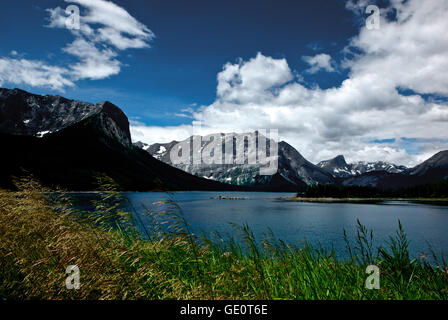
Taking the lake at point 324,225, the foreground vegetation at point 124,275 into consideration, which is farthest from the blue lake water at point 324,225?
the foreground vegetation at point 124,275

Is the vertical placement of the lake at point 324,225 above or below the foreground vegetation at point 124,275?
below

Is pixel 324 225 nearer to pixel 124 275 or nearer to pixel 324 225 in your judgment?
pixel 324 225

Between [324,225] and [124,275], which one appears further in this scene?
[324,225]

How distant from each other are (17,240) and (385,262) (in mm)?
9719

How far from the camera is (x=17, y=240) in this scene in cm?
588

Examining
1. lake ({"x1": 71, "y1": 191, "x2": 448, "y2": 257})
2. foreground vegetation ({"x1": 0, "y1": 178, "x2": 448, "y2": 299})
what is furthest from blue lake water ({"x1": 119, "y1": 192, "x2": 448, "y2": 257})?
foreground vegetation ({"x1": 0, "y1": 178, "x2": 448, "y2": 299})

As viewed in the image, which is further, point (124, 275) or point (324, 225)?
point (324, 225)

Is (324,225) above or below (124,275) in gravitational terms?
below

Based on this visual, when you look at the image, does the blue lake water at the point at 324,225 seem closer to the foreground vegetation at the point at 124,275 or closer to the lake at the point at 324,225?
the lake at the point at 324,225

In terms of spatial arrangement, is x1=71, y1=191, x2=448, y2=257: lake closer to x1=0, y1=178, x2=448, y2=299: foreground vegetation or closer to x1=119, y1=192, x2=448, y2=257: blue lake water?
x1=119, y1=192, x2=448, y2=257: blue lake water

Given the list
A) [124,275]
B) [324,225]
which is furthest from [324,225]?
[124,275]

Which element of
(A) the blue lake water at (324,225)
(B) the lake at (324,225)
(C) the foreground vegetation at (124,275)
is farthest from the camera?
(A) the blue lake water at (324,225)
